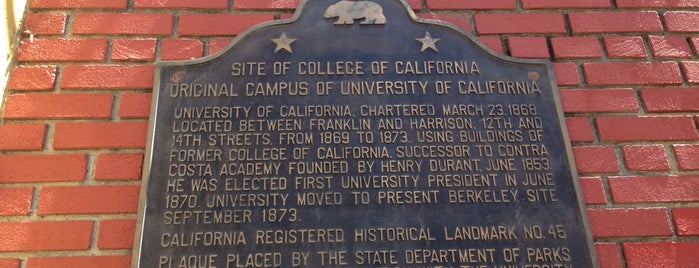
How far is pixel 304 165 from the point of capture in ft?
5.93

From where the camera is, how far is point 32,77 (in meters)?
1.97

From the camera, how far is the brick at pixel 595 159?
6.30 ft

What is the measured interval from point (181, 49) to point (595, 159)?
1603mm

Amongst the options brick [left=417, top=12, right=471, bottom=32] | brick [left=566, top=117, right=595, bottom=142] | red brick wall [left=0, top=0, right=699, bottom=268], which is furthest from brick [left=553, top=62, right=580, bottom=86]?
brick [left=417, top=12, right=471, bottom=32]

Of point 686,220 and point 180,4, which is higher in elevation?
point 180,4

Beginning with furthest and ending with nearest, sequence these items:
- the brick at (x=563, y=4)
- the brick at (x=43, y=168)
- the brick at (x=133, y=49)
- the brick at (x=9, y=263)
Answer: the brick at (x=563, y=4), the brick at (x=133, y=49), the brick at (x=43, y=168), the brick at (x=9, y=263)

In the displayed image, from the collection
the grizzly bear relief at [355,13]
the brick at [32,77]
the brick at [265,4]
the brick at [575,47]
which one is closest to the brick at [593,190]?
the brick at [575,47]

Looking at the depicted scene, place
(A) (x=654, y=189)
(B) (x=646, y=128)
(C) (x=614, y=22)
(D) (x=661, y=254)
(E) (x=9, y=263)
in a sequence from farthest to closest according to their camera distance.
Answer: (C) (x=614, y=22)
(B) (x=646, y=128)
(A) (x=654, y=189)
(D) (x=661, y=254)
(E) (x=9, y=263)

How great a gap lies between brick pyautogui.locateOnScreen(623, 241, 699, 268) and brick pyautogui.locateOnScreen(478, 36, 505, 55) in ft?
2.80

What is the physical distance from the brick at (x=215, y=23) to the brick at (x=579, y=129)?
1.23 meters

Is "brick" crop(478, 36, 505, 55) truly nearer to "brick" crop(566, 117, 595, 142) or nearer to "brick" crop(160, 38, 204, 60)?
"brick" crop(566, 117, 595, 142)

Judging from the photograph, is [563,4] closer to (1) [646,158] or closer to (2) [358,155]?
(1) [646,158]

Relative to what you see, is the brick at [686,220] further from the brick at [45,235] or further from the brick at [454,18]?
the brick at [45,235]

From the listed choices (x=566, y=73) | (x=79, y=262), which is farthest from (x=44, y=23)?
(x=566, y=73)
